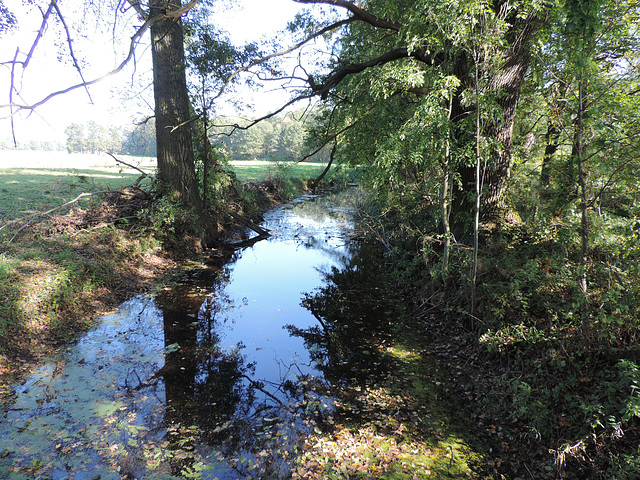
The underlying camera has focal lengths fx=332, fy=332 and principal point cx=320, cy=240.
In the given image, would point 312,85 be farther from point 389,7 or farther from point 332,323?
point 332,323

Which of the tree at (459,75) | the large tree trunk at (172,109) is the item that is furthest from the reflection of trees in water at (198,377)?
the tree at (459,75)

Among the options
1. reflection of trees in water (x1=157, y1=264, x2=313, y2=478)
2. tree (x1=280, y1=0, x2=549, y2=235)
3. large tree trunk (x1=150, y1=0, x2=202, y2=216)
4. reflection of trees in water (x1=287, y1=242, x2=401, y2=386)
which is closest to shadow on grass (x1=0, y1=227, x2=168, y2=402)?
reflection of trees in water (x1=157, y1=264, x2=313, y2=478)

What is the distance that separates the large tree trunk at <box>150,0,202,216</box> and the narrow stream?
3.95 meters

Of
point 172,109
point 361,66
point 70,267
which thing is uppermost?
point 361,66

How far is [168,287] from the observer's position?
829 cm

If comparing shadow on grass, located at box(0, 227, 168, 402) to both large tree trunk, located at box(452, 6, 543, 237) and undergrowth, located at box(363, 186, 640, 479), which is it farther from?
large tree trunk, located at box(452, 6, 543, 237)

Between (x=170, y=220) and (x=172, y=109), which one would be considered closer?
(x=170, y=220)

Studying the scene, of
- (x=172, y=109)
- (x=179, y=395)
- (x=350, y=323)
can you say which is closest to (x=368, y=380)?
(x=350, y=323)

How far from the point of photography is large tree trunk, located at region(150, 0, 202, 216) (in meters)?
9.87

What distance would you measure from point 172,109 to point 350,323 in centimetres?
833

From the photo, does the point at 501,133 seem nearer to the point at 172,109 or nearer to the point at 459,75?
the point at 459,75

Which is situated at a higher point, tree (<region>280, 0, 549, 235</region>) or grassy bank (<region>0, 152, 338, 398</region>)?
tree (<region>280, 0, 549, 235</region>)

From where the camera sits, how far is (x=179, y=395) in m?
4.51

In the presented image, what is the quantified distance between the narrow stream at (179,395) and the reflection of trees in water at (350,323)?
10 centimetres
